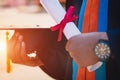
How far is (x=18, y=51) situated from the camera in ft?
2.67

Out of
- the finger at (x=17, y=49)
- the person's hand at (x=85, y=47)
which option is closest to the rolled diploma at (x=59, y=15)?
the person's hand at (x=85, y=47)

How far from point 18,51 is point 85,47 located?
29 centimetres

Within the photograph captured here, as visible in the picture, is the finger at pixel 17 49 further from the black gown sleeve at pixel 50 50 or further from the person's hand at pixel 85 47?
the person's hand at pixel 85 47

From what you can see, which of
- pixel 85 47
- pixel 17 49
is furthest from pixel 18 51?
pixel 85 47

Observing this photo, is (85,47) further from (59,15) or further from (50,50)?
(50,50)

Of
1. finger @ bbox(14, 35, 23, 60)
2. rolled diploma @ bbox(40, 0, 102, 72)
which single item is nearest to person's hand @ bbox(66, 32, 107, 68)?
rolled diploma @ bbox(40, 0, 102, 72)

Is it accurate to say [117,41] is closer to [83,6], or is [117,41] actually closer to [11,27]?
[83,6]

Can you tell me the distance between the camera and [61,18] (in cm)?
64

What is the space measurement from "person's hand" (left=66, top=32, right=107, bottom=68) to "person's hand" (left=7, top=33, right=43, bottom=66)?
25cm

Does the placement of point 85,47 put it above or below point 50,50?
A: above

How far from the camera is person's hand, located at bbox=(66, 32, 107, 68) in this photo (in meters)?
0.59

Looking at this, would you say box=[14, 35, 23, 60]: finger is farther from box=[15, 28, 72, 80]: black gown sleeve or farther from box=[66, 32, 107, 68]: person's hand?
box=[66, 32, 107, 68]: person's hand

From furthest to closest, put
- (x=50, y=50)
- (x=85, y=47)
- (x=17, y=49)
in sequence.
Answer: (x=50, y=50)
(x=17, y=49)
(x=85, y=47)

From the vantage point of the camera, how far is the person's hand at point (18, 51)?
2.68 ft
